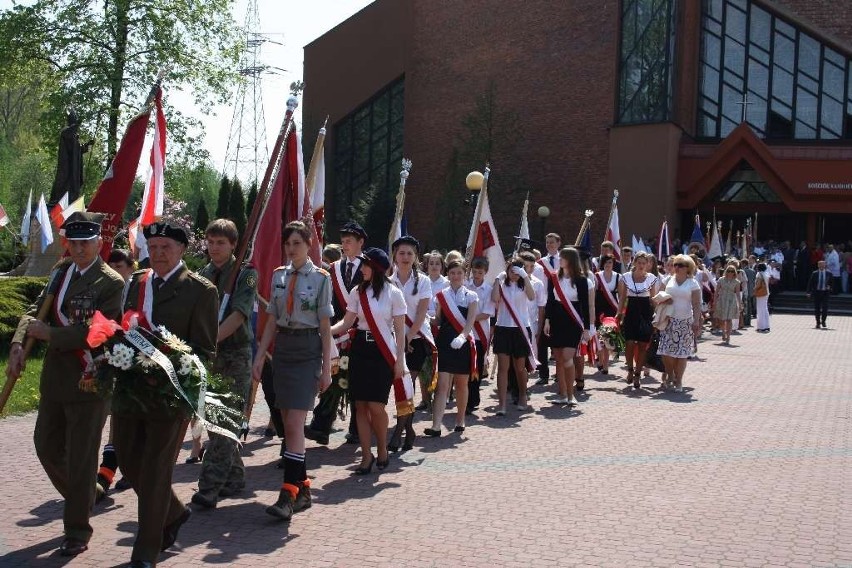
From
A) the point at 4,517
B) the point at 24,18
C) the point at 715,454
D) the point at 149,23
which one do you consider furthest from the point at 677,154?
the point at 4,517

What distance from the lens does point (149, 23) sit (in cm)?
3147

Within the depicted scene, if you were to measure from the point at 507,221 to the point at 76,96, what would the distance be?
57.8 feet

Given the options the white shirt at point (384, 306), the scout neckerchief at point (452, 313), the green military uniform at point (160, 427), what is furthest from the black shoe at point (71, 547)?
the scout neckerchief at point (452, 313)

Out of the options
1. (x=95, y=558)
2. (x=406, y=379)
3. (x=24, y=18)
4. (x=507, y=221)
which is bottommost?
(x=95, y=558)

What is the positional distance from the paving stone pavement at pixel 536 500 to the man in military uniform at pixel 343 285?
0.22 metres

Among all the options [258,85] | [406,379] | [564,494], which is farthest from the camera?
[258,85]

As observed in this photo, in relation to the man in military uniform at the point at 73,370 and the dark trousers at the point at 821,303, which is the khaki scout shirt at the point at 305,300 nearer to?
the man in military uniform at the point at 73,370

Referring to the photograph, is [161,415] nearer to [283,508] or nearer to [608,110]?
[283,508]

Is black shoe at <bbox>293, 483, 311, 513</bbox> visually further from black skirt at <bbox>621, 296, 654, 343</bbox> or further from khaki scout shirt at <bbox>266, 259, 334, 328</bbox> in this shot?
black skirt at <bbox>621, 296, 654, 343</bbox>

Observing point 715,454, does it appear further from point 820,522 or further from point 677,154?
point 677,154

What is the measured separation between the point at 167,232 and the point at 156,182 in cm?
417

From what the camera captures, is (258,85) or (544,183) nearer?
(544,183)

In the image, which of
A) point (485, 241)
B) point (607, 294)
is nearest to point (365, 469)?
point (485, 241)

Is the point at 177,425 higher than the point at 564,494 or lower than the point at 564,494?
higher
